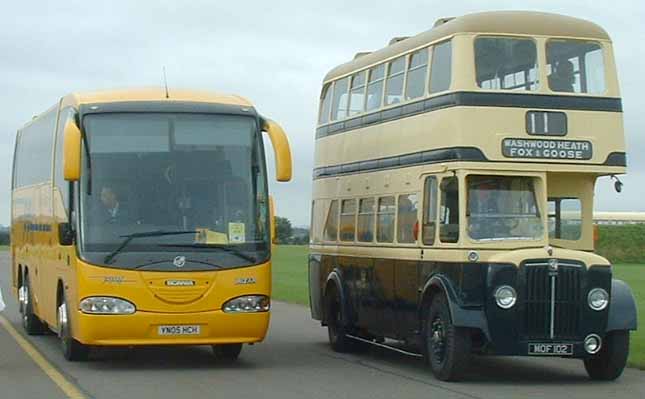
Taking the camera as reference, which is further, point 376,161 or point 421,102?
point 376,161

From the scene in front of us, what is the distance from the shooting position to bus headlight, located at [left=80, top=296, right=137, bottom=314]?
56.4 feet

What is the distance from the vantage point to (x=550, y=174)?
17094 millimetres

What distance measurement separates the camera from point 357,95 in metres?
21.1

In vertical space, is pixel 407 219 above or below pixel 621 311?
above

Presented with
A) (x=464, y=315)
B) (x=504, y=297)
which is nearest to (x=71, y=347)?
(x=464, y=315)

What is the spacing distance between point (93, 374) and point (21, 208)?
28.5ft

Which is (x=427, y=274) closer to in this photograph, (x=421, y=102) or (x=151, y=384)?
(x=421, y=102)

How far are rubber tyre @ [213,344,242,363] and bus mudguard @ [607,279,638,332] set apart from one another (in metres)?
4.98

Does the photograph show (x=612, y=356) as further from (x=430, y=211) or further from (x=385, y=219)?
(x=385, y=219)

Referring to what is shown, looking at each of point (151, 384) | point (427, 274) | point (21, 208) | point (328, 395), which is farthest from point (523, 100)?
point (21, 208)

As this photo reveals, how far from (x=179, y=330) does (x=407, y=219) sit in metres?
3.11

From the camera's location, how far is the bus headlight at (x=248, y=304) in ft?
57.6

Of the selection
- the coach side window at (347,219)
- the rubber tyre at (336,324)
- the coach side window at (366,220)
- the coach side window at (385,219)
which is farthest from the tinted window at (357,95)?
the rubber tyre at (336,324)

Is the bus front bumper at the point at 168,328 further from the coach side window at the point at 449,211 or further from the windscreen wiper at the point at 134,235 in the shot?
the coach side window at the point at 449,211
